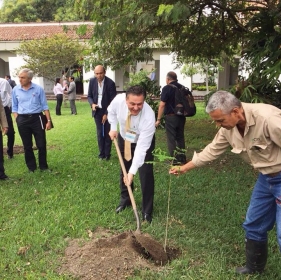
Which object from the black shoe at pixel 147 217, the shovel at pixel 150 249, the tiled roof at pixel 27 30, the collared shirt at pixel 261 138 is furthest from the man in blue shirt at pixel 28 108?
the tiled roof at pixel 27 30

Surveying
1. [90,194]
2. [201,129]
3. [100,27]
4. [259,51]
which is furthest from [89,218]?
[201,129]

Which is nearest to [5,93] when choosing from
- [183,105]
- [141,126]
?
[183,105]

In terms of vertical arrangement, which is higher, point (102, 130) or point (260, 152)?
point (260, 152)

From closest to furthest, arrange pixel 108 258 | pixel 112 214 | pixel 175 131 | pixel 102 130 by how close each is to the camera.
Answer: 1. pixel 108 258
2. pixel 112 214
3. pixel 175 131
4. pixel 102 130

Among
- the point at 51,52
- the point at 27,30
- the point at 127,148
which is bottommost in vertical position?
the point at 127,148

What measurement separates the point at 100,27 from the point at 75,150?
3.66m

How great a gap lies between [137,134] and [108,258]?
134 centimetres

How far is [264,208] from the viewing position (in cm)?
274

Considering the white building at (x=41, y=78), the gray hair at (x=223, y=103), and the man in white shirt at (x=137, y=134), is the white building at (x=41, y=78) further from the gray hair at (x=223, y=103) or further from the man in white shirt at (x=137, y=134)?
the gray hair at (x=223, y=103)

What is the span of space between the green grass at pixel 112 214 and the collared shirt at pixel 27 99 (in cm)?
107

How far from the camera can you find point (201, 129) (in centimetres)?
1015

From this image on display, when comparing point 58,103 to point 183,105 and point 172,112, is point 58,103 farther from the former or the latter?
point 183,105

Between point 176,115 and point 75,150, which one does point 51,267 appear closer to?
point 176,115

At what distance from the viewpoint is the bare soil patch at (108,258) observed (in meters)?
3.00
